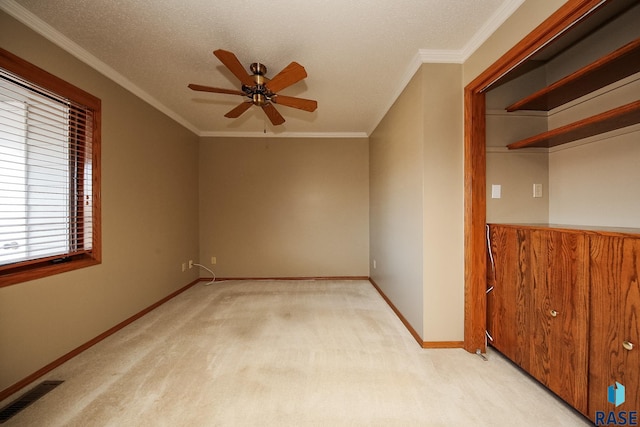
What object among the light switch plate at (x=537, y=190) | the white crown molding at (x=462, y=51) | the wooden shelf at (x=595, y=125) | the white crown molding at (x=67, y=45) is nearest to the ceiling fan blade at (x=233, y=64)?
the white crown molding at (x=67, y=45)

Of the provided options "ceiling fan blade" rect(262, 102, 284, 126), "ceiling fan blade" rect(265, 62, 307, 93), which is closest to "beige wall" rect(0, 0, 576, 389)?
"ceiling fan blade" rect(265, 62, 307, 93)

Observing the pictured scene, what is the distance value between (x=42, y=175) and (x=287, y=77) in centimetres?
201

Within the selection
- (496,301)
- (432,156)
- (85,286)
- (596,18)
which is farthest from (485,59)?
(85,286)

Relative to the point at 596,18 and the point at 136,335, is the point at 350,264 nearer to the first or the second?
the point at 136,335

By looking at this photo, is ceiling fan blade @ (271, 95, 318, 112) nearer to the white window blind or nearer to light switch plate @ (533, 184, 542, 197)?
the white window blind

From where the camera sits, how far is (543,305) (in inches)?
62.4

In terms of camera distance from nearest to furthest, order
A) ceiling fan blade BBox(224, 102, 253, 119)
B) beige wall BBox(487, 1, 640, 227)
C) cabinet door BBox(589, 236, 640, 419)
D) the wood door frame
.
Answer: cabinet door BBox(589, 236, 640, 419), beige wall BBox(487, 1, 640, 227), the wood door frame, ceiling fan blade BBox(224, 102, 253, 119)

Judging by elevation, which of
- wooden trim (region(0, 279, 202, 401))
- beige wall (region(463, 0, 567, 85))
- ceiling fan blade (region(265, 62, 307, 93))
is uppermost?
beige wall (region(463, 0, 567, 85))

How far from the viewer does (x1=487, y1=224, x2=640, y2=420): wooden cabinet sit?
45.8 inches

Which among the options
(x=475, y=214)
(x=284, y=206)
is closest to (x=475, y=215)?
(x=475, y=214)

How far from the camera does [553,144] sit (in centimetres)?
198

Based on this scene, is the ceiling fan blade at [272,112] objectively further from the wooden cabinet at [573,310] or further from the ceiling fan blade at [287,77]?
the wooden cabinet at [573,310]

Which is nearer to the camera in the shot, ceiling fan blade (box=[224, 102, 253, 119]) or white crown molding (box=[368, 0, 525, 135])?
white crown molding (box=[368, 0, 525, 135])

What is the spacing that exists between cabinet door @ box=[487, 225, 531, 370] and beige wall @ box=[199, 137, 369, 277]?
2431mm
